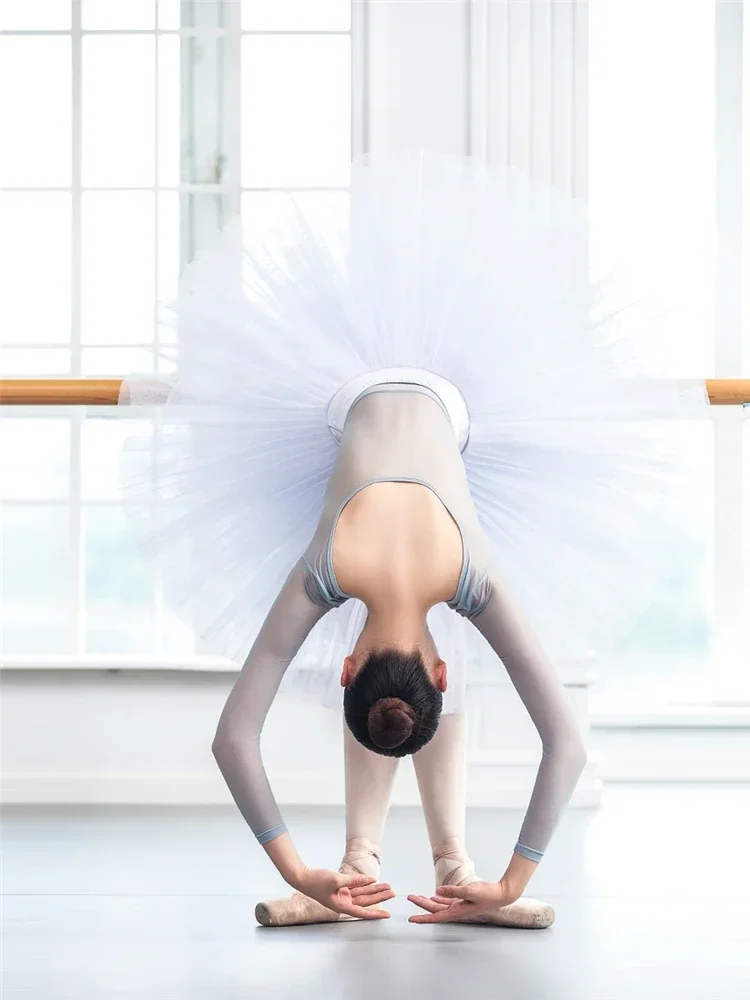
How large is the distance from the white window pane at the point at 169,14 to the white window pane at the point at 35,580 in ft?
4.27

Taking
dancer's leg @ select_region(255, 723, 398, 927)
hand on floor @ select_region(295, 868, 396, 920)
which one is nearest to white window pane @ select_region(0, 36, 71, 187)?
dancer's leg @ select_region(255, 723, 398, 927)

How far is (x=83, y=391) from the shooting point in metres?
1.71

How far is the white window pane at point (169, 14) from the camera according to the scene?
2754 mm

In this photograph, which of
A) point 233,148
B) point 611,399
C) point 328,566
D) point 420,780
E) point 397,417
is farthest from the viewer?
point 233,148

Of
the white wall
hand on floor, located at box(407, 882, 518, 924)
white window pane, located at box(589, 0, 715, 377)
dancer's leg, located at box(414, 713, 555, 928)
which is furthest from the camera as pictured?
white window pane, located at box(589, 0, 715, 377)

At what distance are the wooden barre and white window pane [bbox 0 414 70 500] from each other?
1017mm

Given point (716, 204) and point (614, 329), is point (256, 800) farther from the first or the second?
point (716, 204)

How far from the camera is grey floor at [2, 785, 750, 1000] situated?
4.22 ft

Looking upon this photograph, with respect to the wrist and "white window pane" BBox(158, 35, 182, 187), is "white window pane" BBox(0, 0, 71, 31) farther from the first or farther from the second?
the wrist

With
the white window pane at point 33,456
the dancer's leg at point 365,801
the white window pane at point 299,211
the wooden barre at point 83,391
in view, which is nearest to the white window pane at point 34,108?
the white window pane at point 33,456

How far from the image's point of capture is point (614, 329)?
5.11ft

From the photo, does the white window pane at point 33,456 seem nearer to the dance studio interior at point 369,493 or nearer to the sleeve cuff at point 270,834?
the dance studio interior at point 369,493

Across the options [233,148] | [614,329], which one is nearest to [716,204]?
[233,148]

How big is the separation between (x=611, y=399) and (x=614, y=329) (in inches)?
4.7
